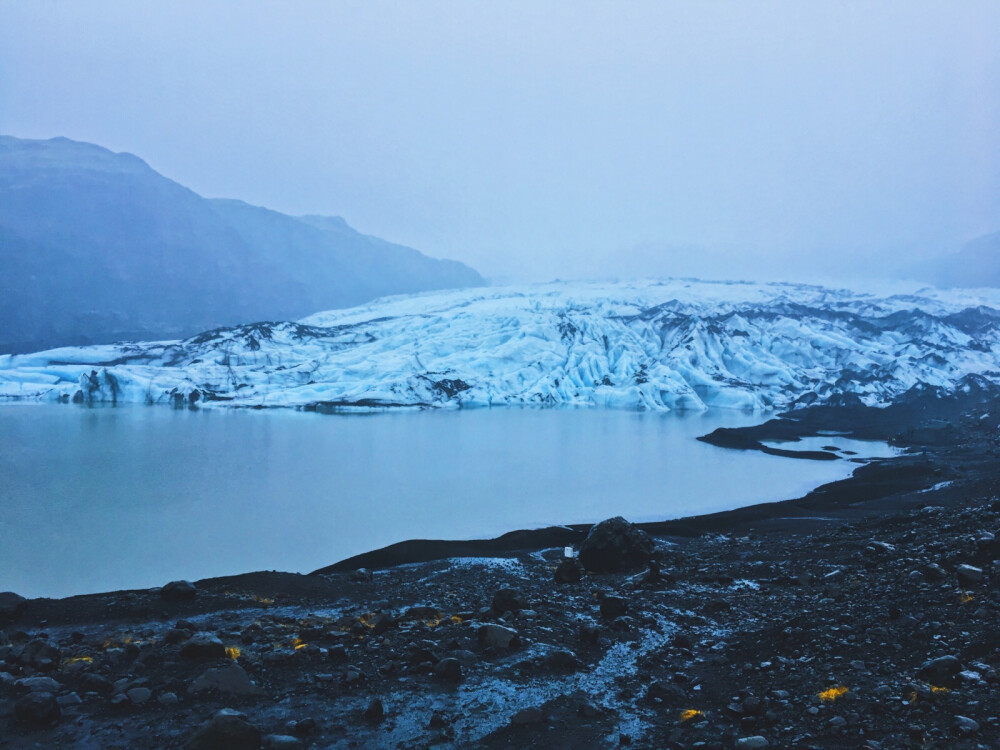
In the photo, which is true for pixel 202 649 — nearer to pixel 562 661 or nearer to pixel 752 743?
pixel 562 661

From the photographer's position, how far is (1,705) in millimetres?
3570

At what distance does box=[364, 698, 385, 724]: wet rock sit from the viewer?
3.71 metres

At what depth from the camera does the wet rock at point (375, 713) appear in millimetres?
3705

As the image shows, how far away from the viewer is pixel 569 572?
23.9 feet

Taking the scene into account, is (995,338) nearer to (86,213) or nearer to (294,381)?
(294,381)

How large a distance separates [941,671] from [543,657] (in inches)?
98.1

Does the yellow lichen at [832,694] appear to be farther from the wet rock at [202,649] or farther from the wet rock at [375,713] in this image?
the wet rock at [202,649]

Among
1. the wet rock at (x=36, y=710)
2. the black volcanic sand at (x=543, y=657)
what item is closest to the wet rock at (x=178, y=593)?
the black volcanic sand at (x=543, y=657)

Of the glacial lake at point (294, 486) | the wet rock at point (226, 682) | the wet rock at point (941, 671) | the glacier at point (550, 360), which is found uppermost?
the glacier at point (550, 360)

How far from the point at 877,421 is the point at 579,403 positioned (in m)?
14.8

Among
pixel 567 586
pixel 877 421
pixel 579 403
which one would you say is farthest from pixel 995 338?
pixel 567 586

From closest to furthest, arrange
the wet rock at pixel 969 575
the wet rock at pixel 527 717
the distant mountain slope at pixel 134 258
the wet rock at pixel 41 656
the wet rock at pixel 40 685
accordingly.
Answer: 1. the wet rock at pixel 40 685
2. the wet rock at pixel 527 717
3. the wet rock at pixel 41 656
4. the wet rock at pixel 969 575
5. the distant mountain slope at pixel 134 258

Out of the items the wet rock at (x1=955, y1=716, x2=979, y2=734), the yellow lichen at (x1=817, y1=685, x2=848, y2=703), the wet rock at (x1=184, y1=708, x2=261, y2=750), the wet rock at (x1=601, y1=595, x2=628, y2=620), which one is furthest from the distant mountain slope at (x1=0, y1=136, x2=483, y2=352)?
the wet rock at (x1=955, y1=716, x2=979, y2=734)

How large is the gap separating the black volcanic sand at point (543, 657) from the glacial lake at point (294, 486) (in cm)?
275
